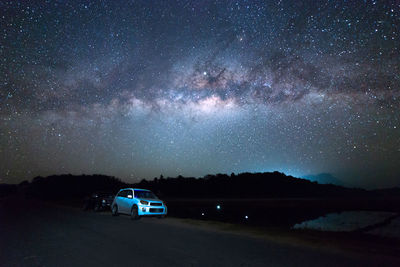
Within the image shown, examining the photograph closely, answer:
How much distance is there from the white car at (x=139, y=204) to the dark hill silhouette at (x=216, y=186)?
82131mm

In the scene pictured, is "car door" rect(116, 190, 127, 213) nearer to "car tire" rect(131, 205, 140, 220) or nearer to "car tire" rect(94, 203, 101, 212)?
"car tire" rect(131, 205, 140, 220)

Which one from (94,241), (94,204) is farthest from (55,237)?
(94,204)

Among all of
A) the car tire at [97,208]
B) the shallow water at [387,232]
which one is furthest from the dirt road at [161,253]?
the car tire at [97,208]

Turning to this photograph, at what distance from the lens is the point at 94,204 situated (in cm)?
2689

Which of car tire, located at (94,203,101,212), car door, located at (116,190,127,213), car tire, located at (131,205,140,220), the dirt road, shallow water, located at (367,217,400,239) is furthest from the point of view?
car tire, located at (94,203,101,212)

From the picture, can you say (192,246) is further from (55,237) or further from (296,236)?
(55,237)

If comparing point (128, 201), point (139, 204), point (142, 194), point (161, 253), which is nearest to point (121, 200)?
point (128, 201)

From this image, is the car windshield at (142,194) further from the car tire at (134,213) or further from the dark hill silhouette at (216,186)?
the dark hill silhouette at (216,186)

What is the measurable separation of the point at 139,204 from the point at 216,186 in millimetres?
105469

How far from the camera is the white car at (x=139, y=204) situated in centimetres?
1772

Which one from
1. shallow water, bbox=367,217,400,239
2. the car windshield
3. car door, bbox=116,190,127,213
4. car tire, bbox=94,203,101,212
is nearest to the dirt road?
the car windshield

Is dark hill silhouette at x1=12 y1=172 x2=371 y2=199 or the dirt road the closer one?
the dirt road

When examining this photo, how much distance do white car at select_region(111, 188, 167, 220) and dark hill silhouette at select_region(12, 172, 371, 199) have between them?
269 ft

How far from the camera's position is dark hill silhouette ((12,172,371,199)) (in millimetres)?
113812
